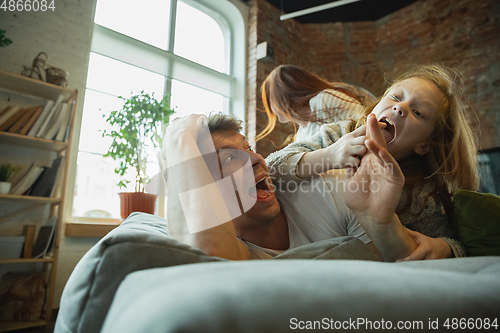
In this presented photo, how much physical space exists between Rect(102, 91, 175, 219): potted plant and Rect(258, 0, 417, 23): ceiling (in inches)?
107

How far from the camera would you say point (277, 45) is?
4609 millimetres

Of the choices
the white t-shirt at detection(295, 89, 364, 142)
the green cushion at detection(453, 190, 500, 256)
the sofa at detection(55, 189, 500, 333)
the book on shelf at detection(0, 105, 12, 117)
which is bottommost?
the sofa at detection(55, 189, 500, 333)

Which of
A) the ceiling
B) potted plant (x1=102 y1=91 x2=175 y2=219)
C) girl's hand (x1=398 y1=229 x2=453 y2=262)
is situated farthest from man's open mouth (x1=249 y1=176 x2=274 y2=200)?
the ceiling

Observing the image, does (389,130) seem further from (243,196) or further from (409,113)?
(243,196)

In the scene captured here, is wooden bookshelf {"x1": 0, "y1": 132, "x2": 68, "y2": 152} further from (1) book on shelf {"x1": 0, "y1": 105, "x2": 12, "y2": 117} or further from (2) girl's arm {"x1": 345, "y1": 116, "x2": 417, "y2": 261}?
(2) girl's arm {"x1": 345, "y1": 116, "x2": 417, "y2": 261}

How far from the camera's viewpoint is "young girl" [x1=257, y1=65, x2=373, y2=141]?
205cm

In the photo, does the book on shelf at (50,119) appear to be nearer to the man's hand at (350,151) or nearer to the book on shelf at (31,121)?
the book on shelf at (31,121)

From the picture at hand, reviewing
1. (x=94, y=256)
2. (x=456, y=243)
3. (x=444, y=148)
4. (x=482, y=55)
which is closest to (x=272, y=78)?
(x=444, y=148)

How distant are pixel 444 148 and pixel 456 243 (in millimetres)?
537

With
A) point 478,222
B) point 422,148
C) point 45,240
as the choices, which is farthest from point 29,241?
point 478,222

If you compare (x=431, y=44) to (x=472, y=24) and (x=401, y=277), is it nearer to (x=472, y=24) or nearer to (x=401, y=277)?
(x=472, y=24)

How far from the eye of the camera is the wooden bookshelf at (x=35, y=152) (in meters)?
2.40

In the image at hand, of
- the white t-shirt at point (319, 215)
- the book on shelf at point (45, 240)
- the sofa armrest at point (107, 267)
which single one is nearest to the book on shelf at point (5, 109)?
the book on shelf at point (45, 240)

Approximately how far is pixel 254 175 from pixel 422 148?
0.81 meters
